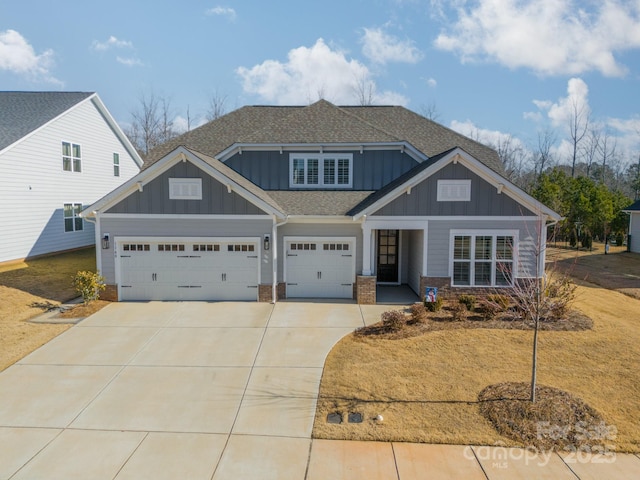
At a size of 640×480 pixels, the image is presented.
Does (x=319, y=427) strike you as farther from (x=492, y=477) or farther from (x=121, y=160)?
(x=121, y=160)

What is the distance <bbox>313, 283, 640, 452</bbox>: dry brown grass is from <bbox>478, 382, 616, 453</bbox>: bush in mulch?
0.61 feet

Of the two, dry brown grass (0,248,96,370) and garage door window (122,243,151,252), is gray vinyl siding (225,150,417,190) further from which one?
dry brown grass (0,248,96,370)

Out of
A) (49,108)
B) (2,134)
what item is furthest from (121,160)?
(2,134)

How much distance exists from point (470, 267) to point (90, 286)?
41.7ft

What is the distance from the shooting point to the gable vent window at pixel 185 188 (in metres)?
13.8

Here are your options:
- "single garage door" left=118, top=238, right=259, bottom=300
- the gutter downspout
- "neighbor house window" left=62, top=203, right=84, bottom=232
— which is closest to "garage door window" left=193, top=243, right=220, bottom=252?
"single garage door" left=118, top=238, right=259, bottom=300

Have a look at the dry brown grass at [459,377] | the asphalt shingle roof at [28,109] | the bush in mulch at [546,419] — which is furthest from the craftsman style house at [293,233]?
the asphalt shingle roof at [28,109]

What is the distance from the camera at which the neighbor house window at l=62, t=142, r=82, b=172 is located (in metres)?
21.9

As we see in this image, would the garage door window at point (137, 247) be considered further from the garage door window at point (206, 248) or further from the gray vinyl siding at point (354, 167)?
the gray vinyl siding at point (354, 167)

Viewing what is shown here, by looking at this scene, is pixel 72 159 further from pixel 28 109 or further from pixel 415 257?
pixel 415 257

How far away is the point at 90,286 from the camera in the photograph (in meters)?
13.5

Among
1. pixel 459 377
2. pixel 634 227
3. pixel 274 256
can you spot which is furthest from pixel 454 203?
pixel 634 227

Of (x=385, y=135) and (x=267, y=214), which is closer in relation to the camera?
(x=267, y=214)

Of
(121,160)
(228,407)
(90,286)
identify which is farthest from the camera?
(121,160)
